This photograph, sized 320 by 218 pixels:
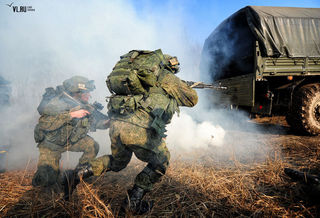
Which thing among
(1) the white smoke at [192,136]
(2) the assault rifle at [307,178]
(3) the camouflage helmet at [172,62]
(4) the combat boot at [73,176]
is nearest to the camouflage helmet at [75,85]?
(4) the combat boot at [73,176]

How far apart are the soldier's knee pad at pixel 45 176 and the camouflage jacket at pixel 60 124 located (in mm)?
334

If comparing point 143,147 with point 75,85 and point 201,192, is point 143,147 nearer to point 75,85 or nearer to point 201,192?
point 201,192

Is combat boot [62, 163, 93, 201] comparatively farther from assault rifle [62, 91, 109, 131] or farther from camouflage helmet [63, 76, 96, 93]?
camouflage helmet [63, 76, 96, 93]

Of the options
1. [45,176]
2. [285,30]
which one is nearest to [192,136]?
[45,176]

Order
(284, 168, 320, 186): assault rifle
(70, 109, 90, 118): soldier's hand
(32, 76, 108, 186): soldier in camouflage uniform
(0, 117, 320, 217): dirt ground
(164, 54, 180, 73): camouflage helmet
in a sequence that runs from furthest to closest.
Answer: (70, 109, 90, 118): soldier's hand < (32, 76, 108, 186): soldier in camouflage uniform < (164, 54, 180, 73): camouflage helmet < (0, 117, 320, 217): dirt ground < (284, 168, 320, 186): assault rifle

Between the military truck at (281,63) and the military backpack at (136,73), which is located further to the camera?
the military truck at (281,63)

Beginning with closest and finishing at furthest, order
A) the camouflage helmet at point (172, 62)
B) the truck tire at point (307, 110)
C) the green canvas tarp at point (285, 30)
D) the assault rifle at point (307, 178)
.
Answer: the assault rifle at point (307, 178)
the camouflage helmet at point (172, 62)
the truck tire at point (307, 110)
the green canvas tarp at point (285, 30)

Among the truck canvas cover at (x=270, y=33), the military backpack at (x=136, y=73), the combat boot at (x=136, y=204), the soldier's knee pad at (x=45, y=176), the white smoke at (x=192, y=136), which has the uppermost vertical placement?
the truck canvas cover at (x=270, y=33)

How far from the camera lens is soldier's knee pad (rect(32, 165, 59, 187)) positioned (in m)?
2.37

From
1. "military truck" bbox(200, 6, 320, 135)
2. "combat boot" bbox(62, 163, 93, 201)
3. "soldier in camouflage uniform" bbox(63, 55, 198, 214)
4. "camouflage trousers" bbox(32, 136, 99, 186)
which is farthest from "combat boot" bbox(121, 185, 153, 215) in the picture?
"military truck" bbox(200, 6, 320, 135)

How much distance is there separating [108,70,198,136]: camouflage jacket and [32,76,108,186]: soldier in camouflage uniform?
989 millimetres

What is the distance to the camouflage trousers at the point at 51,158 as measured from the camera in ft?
7.86

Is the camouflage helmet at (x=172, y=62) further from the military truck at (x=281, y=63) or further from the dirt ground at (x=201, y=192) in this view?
the military truck at (x=281, y=63)

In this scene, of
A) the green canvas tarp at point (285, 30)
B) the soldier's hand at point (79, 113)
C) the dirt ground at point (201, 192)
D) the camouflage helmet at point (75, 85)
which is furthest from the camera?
the green canvas tarp at point (285, 30)
